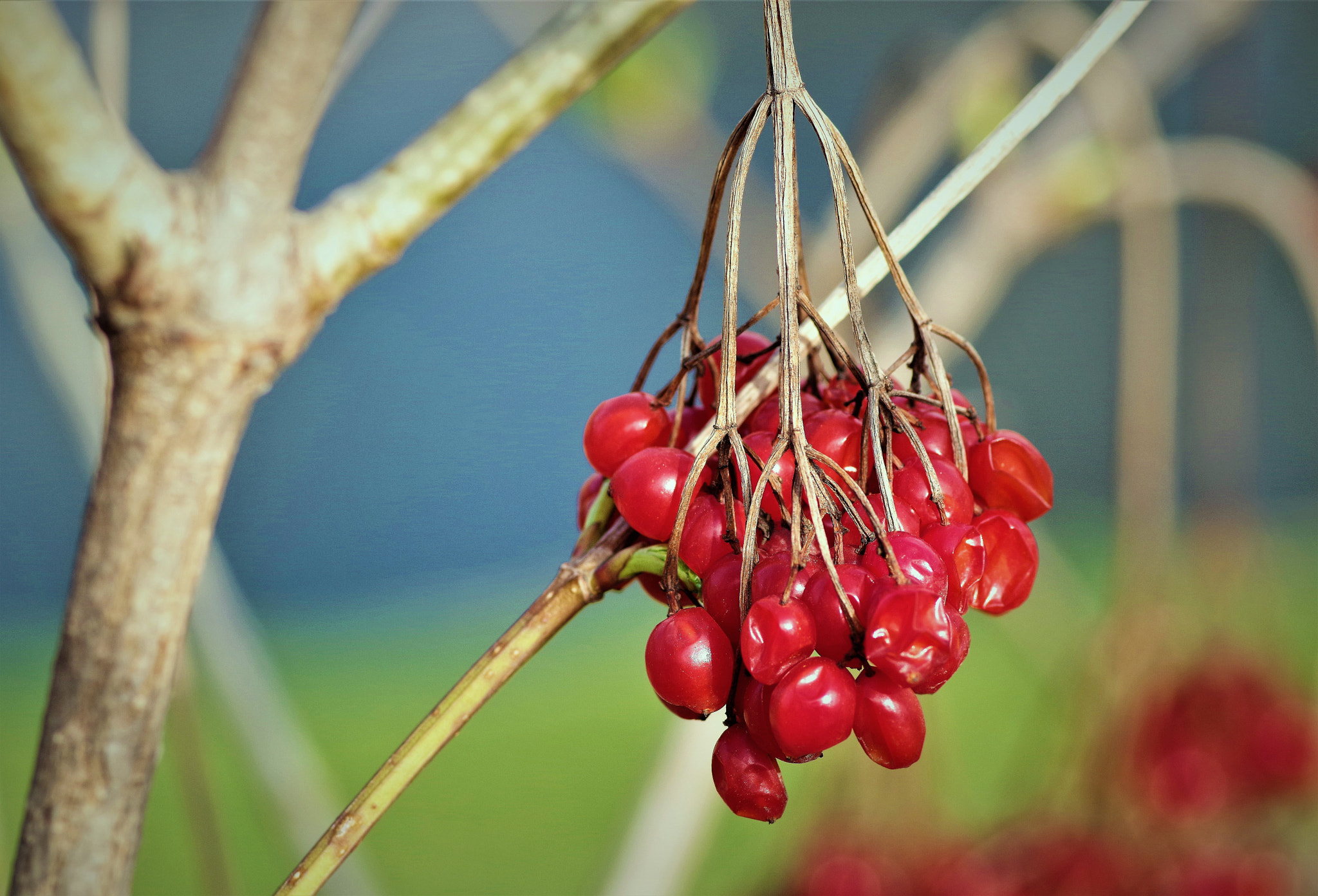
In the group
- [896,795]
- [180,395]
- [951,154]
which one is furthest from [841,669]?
[951,154]

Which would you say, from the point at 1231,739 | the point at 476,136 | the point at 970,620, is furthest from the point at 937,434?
the point at 970,620

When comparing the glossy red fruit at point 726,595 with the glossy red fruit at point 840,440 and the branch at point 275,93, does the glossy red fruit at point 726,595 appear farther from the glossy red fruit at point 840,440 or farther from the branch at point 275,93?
the branch at point 275,93

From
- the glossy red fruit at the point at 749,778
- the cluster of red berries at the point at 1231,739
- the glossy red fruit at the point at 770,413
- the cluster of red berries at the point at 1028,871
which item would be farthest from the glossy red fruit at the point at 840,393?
the cluster of red berries at the point at 1231,739

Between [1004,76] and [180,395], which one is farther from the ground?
[1004,76]

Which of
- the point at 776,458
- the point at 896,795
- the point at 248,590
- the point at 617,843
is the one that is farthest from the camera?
the point at 248,590

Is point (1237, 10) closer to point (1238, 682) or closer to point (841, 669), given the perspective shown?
point (1238, 682)

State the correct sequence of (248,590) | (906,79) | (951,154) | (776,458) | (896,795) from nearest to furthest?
(776,458) → (896,795) → (906,79) → (248,590) → (951,154)
